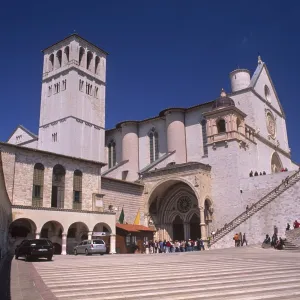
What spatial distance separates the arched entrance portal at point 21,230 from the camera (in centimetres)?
2475

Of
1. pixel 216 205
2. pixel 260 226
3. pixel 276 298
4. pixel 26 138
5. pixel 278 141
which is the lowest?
pixel 276 298

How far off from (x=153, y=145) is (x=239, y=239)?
61.4 feet

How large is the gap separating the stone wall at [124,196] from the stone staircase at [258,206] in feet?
29.6

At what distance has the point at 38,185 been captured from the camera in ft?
87.1

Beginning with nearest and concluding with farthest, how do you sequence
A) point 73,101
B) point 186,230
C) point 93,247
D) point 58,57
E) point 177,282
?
point 177,282 < point 93,247 < point 186,230 < point 73,101 < point 58,57

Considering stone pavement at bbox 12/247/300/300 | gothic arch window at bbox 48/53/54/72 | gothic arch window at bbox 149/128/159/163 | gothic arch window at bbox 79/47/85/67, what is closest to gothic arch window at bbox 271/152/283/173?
gothic arch window at bbox 149/128/159/163

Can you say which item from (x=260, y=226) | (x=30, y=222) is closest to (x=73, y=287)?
(x=30, y=222)

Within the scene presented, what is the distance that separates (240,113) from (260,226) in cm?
1193

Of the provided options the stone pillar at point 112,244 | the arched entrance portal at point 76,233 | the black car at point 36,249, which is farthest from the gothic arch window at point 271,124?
the black car at point 36,249

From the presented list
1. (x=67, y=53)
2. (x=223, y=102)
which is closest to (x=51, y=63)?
(x=67, y=53)

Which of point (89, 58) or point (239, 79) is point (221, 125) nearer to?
point (239, 79)

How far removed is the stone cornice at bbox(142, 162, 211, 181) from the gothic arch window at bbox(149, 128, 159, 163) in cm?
650

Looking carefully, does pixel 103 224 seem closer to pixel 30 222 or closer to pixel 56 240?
pixel 56 240

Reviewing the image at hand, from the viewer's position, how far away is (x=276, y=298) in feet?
22.5
